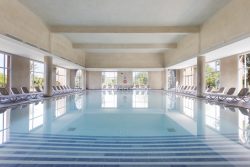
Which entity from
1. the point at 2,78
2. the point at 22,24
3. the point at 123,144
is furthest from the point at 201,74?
the point at 123,144

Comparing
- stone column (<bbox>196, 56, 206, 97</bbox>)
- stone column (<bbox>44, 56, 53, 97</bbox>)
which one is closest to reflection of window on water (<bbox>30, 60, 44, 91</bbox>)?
stone column (<bbox>44, 56, 53, 97</bbox>)

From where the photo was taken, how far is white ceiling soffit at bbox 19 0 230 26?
10.7 metres

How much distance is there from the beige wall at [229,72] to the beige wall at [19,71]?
13552 millimetres

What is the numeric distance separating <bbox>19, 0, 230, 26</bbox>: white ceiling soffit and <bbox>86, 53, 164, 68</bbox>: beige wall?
1489cm

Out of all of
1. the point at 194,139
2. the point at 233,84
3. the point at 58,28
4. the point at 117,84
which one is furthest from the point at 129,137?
the point at 117,84

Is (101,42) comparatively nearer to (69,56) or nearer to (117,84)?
(69,56)

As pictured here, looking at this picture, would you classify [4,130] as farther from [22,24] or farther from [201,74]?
[201,74]

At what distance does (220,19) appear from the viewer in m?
11.8

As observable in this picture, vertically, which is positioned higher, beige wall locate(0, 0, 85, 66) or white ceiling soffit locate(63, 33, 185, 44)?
white ceiling soffit locate(63, 33, 185, 44)

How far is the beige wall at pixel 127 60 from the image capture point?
2925 cm

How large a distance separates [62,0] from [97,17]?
2702mm

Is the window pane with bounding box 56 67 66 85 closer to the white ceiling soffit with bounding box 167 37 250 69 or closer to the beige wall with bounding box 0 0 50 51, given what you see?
the beige wall with bounding box 0 0 50 51

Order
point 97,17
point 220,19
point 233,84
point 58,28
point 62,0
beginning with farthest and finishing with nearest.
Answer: point 233,84 → point 58,28 → point 97,17 → point 220,19 → point 62,0

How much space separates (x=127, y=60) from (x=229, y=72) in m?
13.9
